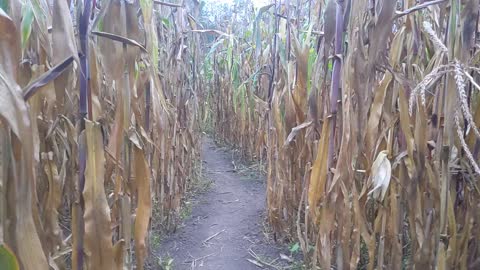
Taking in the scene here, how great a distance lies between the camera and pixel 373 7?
42.0 inches

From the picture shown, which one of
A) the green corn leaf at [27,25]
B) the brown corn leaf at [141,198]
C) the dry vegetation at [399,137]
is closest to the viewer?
the green corn leaf at [27,25]

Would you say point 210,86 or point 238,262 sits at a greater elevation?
point 210,86

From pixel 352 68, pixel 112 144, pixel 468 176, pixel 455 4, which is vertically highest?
pixel 455 4

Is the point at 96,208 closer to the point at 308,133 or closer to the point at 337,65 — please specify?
the point at 337,65

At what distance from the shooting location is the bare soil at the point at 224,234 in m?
1.87

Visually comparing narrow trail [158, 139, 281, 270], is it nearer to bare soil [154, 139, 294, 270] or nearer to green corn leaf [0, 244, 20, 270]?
bare soil [154, 139, 294, 270]

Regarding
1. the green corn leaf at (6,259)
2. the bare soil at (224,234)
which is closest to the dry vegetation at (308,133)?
the green corn leaf at (6,259)

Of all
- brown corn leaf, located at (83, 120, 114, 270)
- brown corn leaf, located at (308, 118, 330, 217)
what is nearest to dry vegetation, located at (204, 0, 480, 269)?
brown corn leaf, located at (308, 118, 330, 217)

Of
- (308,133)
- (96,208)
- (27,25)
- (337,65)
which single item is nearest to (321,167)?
(337,65)

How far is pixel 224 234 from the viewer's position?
2195 millimetres

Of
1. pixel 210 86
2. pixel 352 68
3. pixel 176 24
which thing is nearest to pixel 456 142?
pixel 352 68

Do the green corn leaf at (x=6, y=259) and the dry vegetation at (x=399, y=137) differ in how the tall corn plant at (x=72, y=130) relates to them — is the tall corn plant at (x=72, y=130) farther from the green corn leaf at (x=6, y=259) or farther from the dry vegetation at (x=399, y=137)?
the dry vegetation at (x=399, y=137)

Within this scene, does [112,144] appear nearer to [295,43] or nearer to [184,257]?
[295,43]

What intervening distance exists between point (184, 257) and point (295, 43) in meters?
1.11
